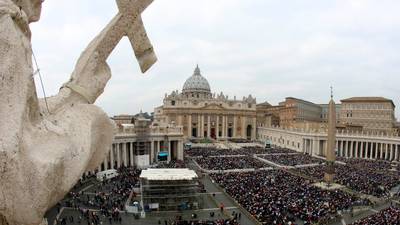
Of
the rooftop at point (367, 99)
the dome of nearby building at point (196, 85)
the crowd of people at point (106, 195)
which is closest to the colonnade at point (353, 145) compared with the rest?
the rooftop at point (367, 99)

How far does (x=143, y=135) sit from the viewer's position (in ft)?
157

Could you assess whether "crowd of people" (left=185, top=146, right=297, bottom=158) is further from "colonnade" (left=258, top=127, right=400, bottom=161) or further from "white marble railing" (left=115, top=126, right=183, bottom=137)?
"colonnade" (left=258, top=127, right=400, bottom=161)

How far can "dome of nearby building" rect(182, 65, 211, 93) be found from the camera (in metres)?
121

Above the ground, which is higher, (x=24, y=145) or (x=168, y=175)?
(x=24, y=145)

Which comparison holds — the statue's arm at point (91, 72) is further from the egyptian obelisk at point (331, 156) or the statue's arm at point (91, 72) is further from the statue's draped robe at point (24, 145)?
the egyptian obelisk at point (331, 156)

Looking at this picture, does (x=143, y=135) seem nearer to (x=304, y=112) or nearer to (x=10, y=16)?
(x=10, y=16)

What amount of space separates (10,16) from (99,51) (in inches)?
69.4

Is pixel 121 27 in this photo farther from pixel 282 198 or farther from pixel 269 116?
pixel 269 116

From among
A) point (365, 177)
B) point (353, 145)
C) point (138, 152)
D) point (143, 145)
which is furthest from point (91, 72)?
point (353, 145)

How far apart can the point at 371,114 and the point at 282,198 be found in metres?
66.4

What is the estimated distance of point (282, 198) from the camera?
2475 centimetres

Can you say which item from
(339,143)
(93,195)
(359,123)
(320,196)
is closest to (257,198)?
(320,196)

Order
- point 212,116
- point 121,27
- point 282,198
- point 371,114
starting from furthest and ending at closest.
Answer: point 212,116
point 371,114
point 282,198
point 121,27

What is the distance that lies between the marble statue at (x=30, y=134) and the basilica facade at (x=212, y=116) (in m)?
87.4
